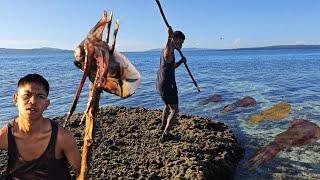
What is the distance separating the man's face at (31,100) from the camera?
11.4 feet

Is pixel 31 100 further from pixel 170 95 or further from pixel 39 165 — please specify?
pixel 170 95

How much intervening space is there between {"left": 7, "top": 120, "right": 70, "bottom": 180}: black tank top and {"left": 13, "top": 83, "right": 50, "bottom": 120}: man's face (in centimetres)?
19

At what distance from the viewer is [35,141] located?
355cm

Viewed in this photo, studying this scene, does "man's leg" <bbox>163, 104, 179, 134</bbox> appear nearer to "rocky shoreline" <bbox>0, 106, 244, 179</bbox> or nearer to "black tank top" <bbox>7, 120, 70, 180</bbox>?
"rocky shoreline" <bbox>0, 106, 244, 179</bbox>

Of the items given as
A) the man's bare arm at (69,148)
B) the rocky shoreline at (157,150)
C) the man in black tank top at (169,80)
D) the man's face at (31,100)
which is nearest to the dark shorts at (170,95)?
the man in black tank top at (169,80)

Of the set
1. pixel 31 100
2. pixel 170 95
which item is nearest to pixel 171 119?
pixel 170 95

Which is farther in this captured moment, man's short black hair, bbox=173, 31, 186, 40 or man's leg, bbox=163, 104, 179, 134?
man's leg, bbox=163, 104, 179, 134

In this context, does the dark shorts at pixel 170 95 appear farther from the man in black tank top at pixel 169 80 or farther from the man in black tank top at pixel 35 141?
the man in black tank top at pixel 35 141

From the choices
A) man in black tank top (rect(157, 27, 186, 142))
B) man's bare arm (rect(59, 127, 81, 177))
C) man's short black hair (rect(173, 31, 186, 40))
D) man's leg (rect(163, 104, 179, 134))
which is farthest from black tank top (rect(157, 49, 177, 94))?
man's bare arm (rect(59, 127, 81, 177))

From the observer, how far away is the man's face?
347cm

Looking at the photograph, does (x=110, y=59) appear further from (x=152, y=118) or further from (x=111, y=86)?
(x=152, y=118)

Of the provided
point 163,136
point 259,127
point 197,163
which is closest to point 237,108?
point 259,127

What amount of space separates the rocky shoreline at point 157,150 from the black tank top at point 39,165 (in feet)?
12.0

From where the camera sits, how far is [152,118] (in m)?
11.7
